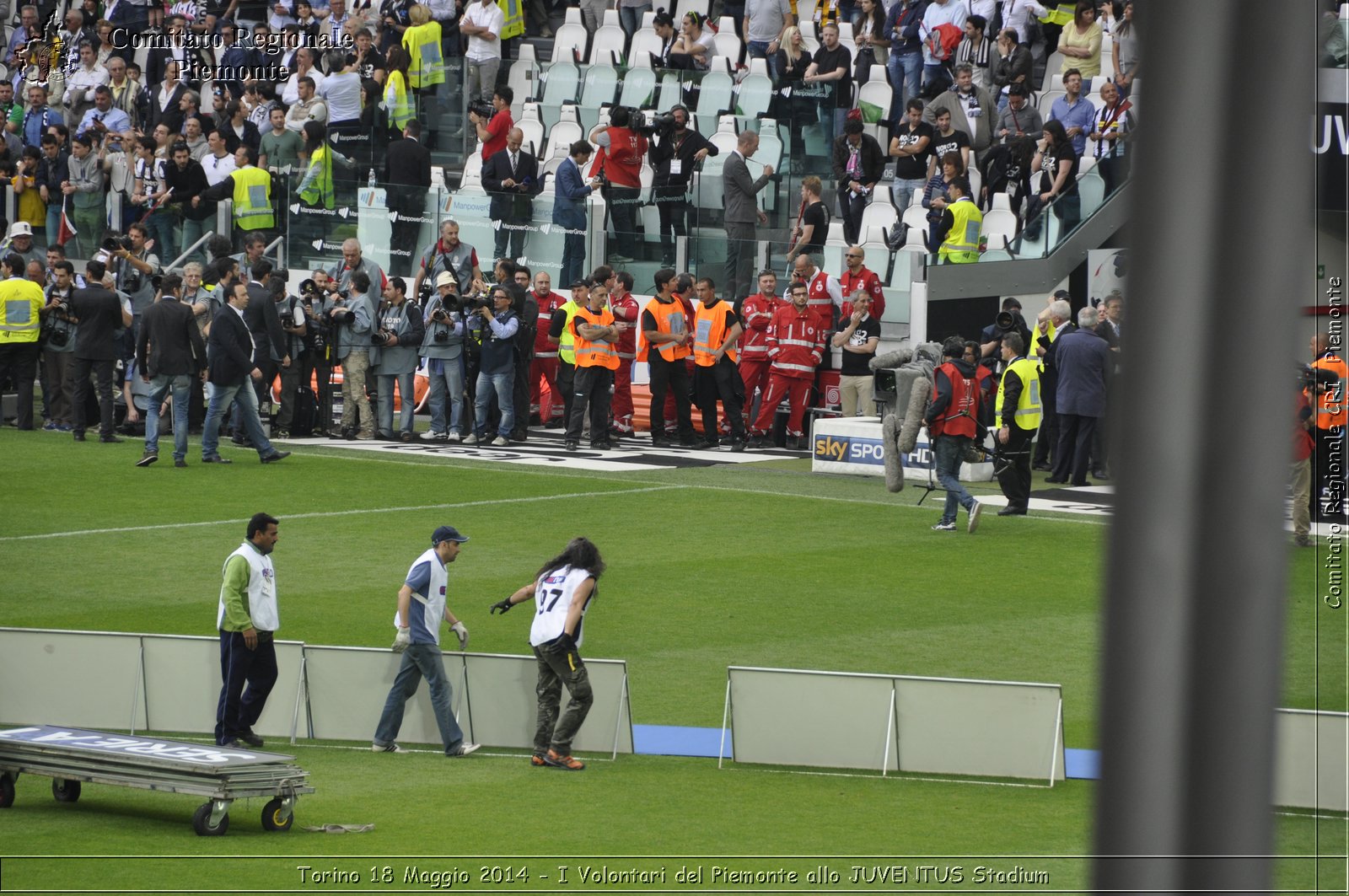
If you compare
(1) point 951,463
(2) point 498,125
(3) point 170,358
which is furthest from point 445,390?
(1) point 951,463

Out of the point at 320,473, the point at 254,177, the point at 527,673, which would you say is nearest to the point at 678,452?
the point at 320,473

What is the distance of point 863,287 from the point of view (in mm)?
24156

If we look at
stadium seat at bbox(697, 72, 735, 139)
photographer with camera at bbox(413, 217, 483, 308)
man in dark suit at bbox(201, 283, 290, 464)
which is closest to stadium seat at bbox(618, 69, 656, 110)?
stadium seat at bbox(697, 72, 735, 139)

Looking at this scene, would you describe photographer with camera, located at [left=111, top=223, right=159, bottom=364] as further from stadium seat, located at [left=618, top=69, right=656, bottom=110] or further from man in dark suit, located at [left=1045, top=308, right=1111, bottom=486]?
man in dark suit, located at [left=1045, top=308, right=1111, bottom=486]

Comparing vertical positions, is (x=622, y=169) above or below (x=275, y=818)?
above

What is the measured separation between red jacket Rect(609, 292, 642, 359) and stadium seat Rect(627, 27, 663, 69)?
8.33 metres

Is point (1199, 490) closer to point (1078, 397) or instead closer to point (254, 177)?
point (1078, 397)

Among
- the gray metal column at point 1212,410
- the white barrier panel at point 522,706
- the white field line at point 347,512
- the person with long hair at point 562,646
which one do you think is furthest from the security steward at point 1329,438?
the white field line at point 347,512

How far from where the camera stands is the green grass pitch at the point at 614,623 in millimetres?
9477

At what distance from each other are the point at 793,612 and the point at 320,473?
834cm

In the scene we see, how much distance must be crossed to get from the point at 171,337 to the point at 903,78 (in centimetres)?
1261

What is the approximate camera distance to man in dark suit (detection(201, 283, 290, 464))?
21.3m

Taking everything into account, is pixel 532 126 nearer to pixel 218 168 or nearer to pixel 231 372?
pixel 218 168

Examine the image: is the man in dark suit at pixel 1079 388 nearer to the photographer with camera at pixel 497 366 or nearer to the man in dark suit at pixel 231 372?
the photographer with camera at pixel 497 366
